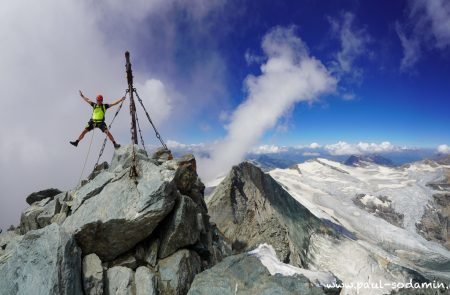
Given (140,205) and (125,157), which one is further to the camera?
(125,157)

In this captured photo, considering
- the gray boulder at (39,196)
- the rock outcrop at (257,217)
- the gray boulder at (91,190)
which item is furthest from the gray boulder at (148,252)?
the gray boulder at (39,196)

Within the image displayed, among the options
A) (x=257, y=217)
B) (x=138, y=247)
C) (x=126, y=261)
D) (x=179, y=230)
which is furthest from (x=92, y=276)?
(x=257, y=217)

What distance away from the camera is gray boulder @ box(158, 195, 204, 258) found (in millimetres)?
16906

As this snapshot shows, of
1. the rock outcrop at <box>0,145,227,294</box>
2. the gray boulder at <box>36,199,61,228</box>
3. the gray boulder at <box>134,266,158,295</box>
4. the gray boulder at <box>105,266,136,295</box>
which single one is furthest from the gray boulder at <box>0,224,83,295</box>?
the gray boulder at <box>36,199,61,228</box>

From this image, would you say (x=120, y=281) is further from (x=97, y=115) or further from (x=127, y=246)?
(x=97, y=115)

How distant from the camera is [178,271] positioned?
1609 cm

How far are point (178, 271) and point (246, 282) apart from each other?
12.1ft

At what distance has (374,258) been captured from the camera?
40.8 metres

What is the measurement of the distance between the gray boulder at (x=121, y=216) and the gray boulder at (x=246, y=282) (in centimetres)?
409

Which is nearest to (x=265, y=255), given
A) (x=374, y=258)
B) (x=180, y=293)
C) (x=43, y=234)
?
(x=180, y=293)

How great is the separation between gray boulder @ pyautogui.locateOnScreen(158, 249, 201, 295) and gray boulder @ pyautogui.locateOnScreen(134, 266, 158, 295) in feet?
1.63

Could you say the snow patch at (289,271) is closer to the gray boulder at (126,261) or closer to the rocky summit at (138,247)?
the rocky summit at (138,247)

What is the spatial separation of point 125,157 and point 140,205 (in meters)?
5.92

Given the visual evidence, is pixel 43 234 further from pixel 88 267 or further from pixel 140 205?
pixel 140 205
